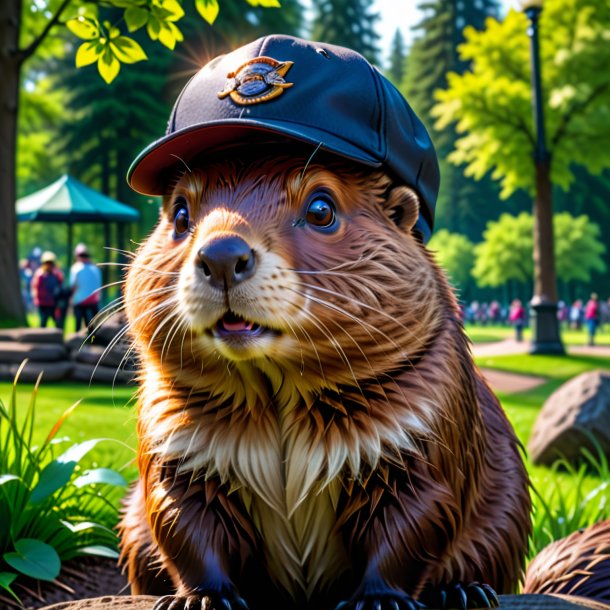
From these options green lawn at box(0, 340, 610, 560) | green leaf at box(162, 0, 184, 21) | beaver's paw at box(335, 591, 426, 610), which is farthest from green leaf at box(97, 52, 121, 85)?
beaver's paw at box(335, 591, 426, 610)

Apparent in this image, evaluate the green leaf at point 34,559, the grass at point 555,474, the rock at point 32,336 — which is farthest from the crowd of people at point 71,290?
the green leaf at point 34,559

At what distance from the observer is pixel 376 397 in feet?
5.86

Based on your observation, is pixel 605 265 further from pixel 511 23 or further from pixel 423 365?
pixel 423 365

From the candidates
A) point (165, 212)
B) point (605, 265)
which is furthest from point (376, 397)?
point (605, 265)

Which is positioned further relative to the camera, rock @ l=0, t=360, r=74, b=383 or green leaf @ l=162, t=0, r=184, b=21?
rock @ l=0, t=360, r=74, b=383

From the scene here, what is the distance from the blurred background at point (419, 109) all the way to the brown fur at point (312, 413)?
53 cm

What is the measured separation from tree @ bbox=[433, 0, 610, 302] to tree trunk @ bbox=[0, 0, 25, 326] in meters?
8.61

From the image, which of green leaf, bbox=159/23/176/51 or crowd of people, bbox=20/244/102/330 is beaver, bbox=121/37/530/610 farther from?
crowd of people, bbox=20/244/102/330

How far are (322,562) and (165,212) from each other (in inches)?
38.1

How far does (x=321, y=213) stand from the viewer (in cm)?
177

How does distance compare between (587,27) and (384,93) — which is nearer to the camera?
(384,93)

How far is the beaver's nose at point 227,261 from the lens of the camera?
5.08 feet

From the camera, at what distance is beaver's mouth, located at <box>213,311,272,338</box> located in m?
1.62

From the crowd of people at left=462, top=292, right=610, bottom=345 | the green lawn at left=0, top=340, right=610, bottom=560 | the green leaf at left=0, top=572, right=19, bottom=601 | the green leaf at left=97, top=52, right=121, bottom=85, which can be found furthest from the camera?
the crowd of people at left=462, top=292, right=610, bottom=345
